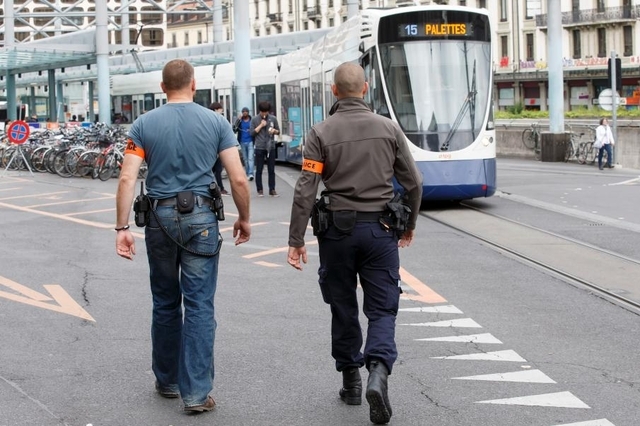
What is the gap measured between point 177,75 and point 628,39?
78.0m

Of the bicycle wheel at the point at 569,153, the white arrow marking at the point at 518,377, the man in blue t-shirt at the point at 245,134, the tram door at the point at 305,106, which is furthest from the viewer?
the bicycle wheel at the point at 569,153

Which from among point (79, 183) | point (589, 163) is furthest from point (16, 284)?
point (589, 163)

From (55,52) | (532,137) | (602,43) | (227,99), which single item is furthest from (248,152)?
(602,43)

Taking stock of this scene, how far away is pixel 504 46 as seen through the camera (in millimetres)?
89875

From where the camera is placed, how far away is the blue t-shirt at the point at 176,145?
6.44 metres

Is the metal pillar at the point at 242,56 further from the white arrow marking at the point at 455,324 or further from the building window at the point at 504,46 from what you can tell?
the building window at the point at 504,46

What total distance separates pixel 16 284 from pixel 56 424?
204 inches

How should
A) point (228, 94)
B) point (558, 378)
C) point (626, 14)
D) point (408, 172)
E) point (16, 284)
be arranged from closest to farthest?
1. point (408, 172)
2. point (558, 378)
3. point (16, 284)
4. point (228, 94)
5. point (626, 14)

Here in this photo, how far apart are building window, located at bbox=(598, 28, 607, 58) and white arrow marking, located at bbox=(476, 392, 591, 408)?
3107 inches

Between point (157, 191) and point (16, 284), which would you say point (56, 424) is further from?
point (16, 284)

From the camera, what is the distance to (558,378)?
23.2 ft

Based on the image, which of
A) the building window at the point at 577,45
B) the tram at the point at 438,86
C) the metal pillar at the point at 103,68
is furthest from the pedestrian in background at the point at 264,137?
the building window at the point at 577,45

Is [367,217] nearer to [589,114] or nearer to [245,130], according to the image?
[245,130]

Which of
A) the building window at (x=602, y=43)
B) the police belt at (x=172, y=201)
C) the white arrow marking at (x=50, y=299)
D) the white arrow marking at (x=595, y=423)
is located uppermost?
the building window at (x=602, y=43)
